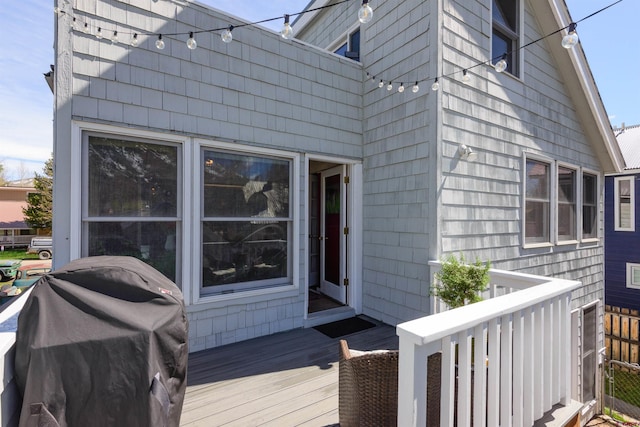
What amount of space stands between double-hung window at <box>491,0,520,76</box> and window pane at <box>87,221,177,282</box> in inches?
188

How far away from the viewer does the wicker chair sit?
5.59ft


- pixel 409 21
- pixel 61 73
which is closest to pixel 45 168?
pixel 61 73

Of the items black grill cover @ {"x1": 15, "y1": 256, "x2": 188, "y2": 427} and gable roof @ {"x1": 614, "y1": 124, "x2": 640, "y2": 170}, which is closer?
black grill cover @ {"x1": 15, "y1": 256, "x2": 188, "y2": 427}

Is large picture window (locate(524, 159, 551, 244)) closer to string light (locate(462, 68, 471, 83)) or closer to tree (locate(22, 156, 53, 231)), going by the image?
string light (locate(462, 68, 471, 83))

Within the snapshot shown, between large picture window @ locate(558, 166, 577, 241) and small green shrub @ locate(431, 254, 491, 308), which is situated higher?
large picture window @ locate(558, 166, 577, 241)

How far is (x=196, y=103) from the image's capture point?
3.20 m

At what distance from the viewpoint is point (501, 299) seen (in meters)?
1.84

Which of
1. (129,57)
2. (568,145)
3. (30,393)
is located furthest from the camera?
(568,145)

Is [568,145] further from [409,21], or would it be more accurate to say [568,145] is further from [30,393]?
[30,393]

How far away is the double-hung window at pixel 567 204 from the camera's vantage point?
17.5ft

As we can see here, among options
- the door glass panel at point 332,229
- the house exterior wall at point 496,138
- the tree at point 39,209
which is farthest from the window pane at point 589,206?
the tree at point 39,209

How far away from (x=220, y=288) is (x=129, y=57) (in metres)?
2.36

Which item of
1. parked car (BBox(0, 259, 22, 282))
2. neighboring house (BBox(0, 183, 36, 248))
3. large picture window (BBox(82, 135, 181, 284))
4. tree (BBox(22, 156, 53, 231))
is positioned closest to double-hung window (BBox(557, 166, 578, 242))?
large picture window (BBox(82, 135, 181, 284))

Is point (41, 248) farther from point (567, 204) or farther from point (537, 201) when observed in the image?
point (567, 204)
